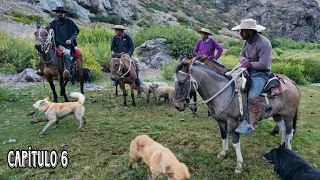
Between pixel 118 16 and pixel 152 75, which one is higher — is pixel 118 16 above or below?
above

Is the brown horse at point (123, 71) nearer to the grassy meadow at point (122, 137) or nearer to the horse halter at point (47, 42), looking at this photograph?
the grassy meadow at point (122, 137)

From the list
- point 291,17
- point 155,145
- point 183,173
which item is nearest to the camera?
point 183,173

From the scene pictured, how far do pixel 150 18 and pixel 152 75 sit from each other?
81.1 feet

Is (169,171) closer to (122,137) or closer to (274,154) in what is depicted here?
(274,154)

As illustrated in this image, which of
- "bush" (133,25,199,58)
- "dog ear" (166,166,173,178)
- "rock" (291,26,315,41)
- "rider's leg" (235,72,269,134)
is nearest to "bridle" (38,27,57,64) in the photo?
"dog ear" (166,166,173,178)

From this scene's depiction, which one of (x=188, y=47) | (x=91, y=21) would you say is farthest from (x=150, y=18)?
(x=188, y=47)

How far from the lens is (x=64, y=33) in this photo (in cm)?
856

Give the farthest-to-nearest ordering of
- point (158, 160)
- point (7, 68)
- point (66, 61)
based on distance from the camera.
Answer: point (7, 68), point (66, 61), point (158, 160)

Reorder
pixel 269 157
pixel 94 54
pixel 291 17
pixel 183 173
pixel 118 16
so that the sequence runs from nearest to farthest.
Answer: pixel 183 173
pixel 269 157
pixel 94 54
pixel 118 16
pixel 291 17

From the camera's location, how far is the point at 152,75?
51.7ft

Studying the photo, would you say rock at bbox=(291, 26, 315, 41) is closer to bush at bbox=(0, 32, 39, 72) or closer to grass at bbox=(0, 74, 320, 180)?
grass at bbox=(0, 74, 320, 180)

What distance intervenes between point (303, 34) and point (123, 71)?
149ft

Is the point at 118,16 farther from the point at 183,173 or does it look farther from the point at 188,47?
the point at 183,173

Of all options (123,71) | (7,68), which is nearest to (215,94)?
(123,71)
